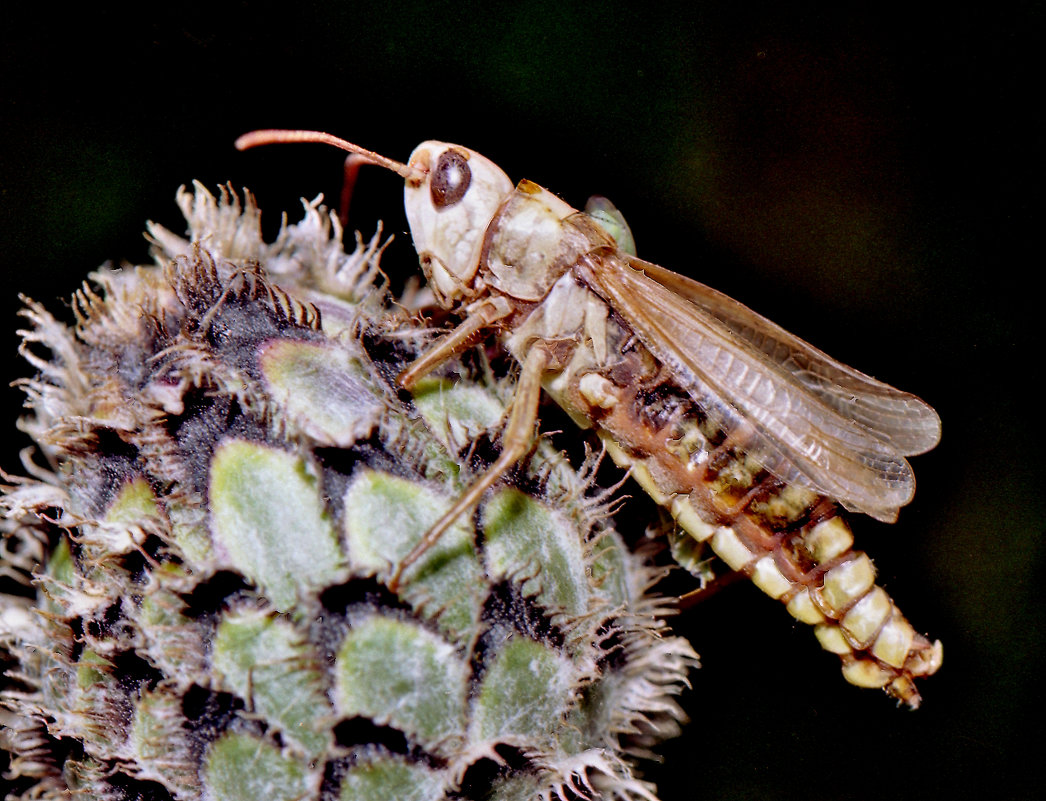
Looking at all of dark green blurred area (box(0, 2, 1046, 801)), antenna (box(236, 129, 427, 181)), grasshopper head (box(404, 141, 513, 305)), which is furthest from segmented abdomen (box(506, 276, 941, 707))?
dark green blurred area (box(0, 2, 1046, 801))

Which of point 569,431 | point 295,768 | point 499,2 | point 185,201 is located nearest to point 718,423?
point 569,431

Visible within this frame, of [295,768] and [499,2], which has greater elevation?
[499,2]

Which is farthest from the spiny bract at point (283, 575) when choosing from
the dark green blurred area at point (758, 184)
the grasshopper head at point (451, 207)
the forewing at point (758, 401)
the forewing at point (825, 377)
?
the dark green blurred area at point (758, 184)

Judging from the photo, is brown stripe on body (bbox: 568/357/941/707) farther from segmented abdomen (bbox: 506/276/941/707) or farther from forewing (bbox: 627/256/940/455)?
forewing (bbox: 627/256/940/455)

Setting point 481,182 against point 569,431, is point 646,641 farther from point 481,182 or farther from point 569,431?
point 481,182

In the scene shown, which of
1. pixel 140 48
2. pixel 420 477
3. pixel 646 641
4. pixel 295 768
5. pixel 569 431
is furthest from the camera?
pixel 140 48
